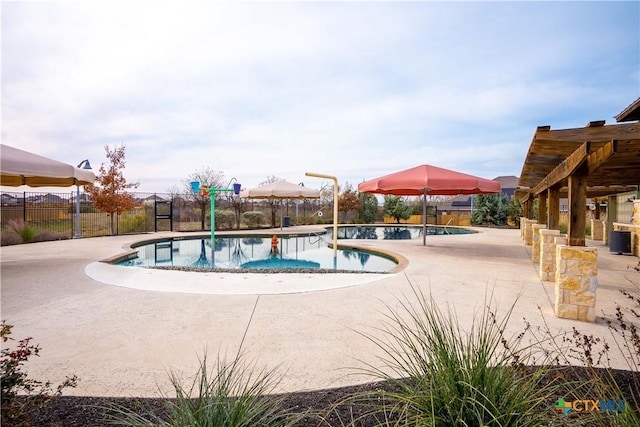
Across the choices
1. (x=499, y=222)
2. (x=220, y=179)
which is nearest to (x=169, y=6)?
(x=220, y=179)

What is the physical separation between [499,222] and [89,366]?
913 inches

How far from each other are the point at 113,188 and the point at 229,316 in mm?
12835

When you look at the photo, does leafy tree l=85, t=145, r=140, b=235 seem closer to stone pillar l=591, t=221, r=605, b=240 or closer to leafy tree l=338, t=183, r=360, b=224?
leafy tree l=338, t=183, r=360, b=224

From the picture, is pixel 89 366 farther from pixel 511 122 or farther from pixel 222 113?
pixel 511 122

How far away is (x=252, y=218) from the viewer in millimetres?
20156

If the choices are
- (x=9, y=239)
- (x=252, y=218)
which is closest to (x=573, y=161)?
(x=9, y=239)

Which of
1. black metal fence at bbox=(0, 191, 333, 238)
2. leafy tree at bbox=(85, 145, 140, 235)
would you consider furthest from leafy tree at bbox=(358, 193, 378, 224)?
leafy tree at bbox=(85, 145, 140, 235)

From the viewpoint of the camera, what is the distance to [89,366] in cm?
285

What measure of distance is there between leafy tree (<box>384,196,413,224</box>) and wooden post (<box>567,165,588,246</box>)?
19.7m

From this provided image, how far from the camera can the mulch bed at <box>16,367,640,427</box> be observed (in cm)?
203

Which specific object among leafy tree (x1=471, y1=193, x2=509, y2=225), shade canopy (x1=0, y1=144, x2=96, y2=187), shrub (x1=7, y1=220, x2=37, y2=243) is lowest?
shrub (x1=7, y1=220, x2=37, y2=243)

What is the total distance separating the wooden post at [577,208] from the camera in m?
4.31

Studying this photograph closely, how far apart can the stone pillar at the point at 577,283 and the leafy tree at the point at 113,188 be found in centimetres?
1523

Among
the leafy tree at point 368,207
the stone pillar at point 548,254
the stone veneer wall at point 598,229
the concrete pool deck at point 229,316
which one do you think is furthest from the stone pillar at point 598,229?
the leafy tree at point 368,207
